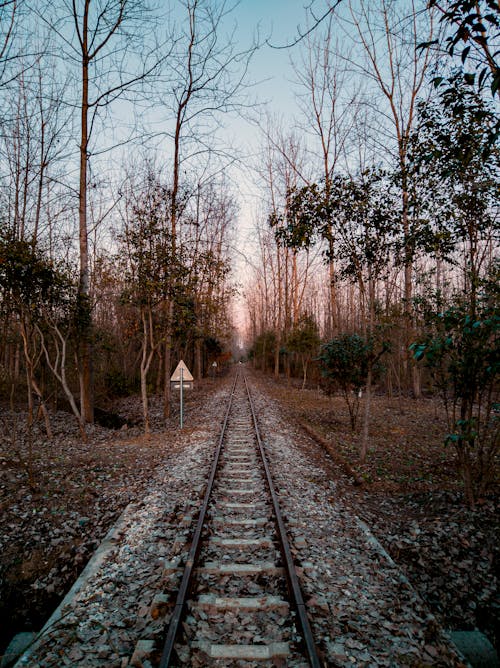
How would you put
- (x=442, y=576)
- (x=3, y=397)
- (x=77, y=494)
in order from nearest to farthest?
(x=442, y=576), (x=77, y=494), (x=3, y=397)

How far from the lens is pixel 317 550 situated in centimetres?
432

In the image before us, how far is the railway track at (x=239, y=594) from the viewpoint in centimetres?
282

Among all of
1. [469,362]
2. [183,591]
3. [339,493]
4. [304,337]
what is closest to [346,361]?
[339,493]

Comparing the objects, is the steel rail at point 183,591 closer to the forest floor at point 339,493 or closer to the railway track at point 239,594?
the railway track at point 239,594

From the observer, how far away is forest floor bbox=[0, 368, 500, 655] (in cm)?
393

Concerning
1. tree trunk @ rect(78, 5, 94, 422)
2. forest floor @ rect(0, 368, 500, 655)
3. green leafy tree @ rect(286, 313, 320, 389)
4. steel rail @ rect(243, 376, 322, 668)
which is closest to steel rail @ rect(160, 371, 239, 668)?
steel rail @ rect(243, 376, 322, 668)

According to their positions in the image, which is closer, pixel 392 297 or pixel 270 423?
pixel 270 423

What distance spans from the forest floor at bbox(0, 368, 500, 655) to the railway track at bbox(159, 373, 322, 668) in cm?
145

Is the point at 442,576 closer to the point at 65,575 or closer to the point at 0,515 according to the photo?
the point at 65,575

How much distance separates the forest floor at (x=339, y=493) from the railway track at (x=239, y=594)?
4.75 ft

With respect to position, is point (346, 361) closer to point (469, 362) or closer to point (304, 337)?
point (469, 362)

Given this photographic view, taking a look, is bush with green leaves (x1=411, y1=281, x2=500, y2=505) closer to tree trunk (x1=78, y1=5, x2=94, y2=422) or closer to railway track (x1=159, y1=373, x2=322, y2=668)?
railway track (x1=159, y1=373, x2=322, y2=668)

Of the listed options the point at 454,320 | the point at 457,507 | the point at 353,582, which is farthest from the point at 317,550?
the point at 454,320

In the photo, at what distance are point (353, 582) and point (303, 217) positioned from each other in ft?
21.6
